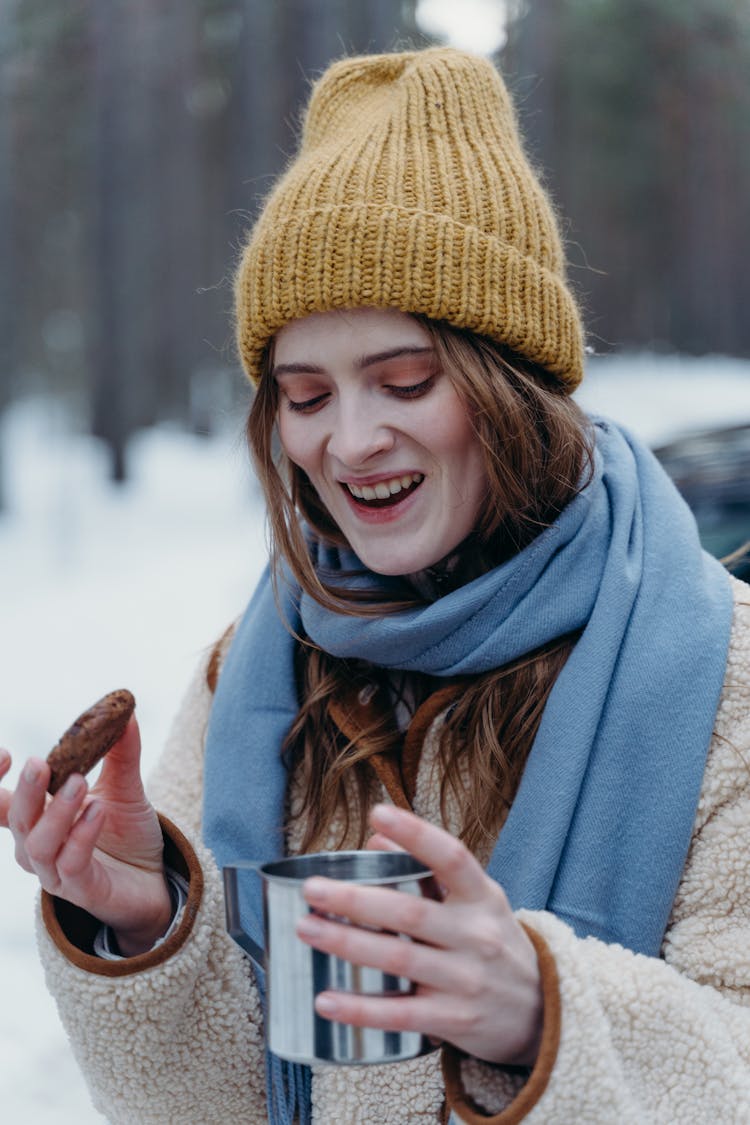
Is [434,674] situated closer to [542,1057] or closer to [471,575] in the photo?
[471,575]

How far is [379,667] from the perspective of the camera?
2.06m

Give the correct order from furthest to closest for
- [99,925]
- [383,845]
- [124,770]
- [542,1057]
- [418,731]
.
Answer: [418,731], [99,925], [124,770], [383,845], [542,1057]

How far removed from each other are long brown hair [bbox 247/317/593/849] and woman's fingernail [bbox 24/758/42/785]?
2.10 ft

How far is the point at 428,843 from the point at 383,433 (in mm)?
794

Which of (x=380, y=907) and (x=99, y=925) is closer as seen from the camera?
(x=380, y=907)

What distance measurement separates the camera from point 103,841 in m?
1.65

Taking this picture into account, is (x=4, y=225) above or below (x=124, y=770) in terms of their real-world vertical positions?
below

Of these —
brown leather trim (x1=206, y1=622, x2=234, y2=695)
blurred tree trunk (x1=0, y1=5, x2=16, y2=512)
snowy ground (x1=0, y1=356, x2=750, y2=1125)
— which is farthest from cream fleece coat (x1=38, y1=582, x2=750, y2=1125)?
blurred tree trunk (x1=0, y1=5, x2=16, y2=512)

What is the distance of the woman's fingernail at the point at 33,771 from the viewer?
139 cm

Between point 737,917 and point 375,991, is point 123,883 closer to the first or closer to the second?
point 375,991

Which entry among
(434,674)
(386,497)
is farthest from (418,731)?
(386,497)

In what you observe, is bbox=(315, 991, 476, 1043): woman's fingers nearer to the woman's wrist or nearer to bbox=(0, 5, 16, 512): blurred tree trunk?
the woman's wrist

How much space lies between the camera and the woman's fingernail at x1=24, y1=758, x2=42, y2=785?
4.56 feet

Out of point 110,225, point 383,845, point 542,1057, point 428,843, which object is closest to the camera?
point 428,843
